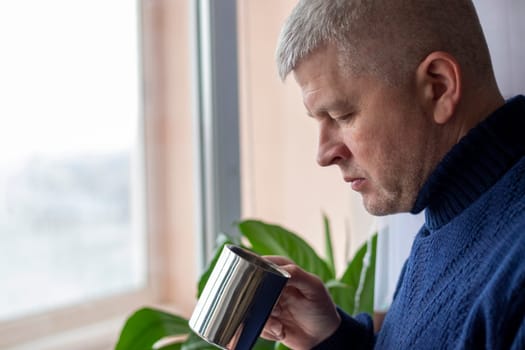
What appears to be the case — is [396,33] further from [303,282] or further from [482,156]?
[303,282]

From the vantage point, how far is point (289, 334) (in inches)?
34.7

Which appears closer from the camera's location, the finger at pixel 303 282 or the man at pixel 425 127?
the man at pixel 425 127

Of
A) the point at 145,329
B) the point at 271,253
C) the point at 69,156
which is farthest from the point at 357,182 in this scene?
the point at 69,156

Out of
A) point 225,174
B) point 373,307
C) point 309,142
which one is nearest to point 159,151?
point 225,174

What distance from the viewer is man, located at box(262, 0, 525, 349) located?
2.06 feet

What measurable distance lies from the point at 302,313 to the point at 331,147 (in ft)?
0.90

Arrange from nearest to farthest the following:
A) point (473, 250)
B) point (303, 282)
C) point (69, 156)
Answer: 1. point (473, 250)
2. point (303, 282)
3. point (69, 156)

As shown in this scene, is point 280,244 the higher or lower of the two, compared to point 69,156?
lower

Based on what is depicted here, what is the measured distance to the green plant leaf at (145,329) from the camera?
1050 millimetres

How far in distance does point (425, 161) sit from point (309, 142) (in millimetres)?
972

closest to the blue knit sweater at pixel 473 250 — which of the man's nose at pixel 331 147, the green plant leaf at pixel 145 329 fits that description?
the man's nose at pixel 331 147

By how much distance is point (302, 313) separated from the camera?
0.85 m

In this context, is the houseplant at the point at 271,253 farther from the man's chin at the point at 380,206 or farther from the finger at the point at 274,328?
the man's chin at the point at 380,206

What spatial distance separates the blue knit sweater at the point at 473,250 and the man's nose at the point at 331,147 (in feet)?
0.37
